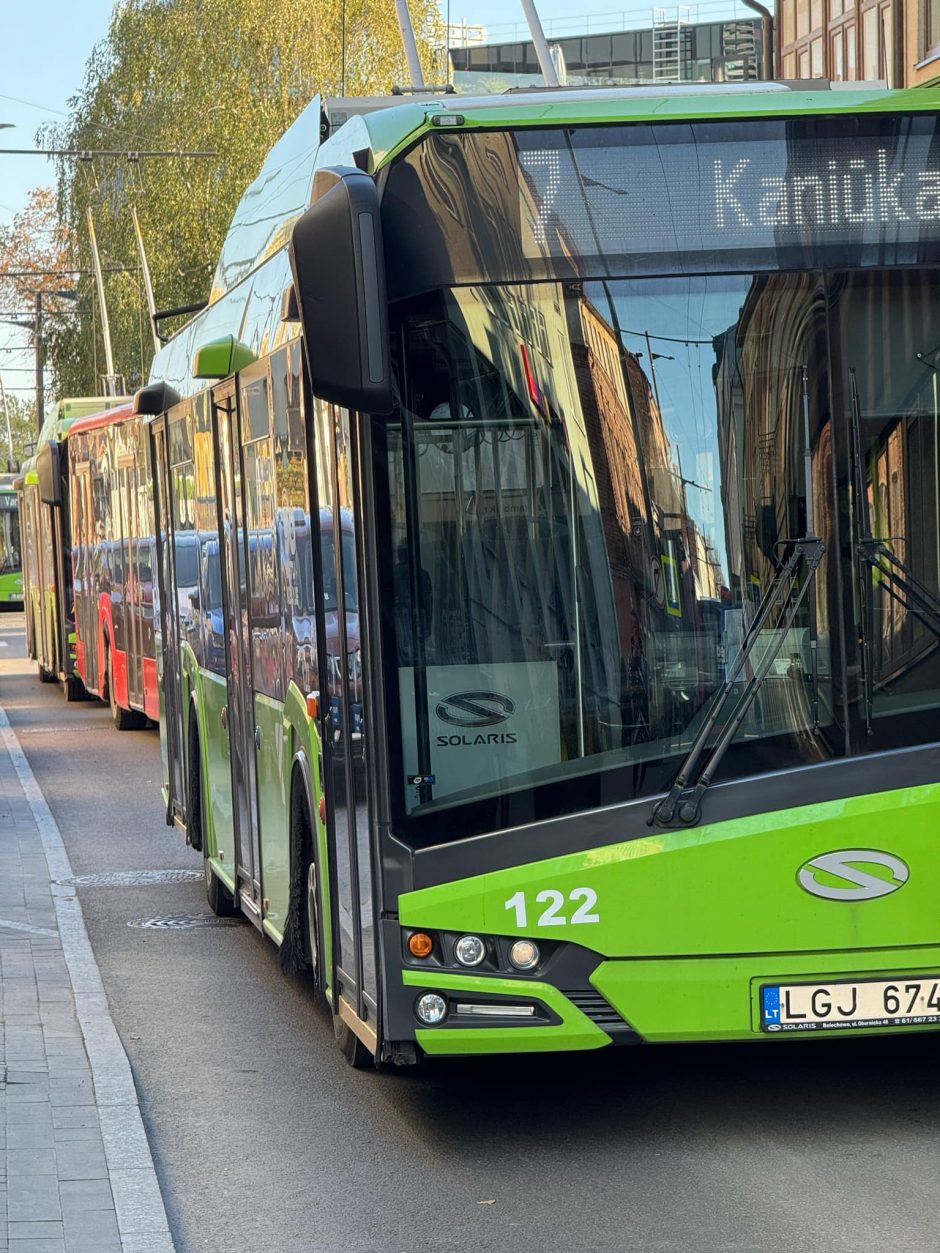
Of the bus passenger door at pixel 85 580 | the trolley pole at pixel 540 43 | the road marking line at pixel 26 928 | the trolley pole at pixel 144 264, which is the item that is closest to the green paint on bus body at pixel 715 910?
the road marking line at pixel 26 928

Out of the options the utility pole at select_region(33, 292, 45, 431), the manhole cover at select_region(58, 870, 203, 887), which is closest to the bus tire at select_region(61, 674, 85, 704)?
the manhole cover at select_region(58, 870, 203, 887)

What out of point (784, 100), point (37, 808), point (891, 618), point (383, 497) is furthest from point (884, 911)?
point (37, 808)

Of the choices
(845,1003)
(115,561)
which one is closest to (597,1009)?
(845,1003)

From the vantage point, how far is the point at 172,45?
44.5 m

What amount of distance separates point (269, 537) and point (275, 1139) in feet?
7.77

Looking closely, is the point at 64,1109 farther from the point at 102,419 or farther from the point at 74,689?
the point at 74,689

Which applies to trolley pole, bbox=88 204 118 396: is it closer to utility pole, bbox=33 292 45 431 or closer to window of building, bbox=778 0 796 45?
utility pole, bbox=33 292 45 431

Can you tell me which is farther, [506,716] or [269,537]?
[269,537]

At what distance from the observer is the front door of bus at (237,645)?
9020mm

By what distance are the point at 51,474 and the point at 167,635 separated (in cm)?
1646

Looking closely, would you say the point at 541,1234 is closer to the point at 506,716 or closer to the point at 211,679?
the point at 506,716

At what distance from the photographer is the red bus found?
21.9 m

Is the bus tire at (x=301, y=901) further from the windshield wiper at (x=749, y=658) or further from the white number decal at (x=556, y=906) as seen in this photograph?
the windshield wiper at (x=749, y=658)

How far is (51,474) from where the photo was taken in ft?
93.1
